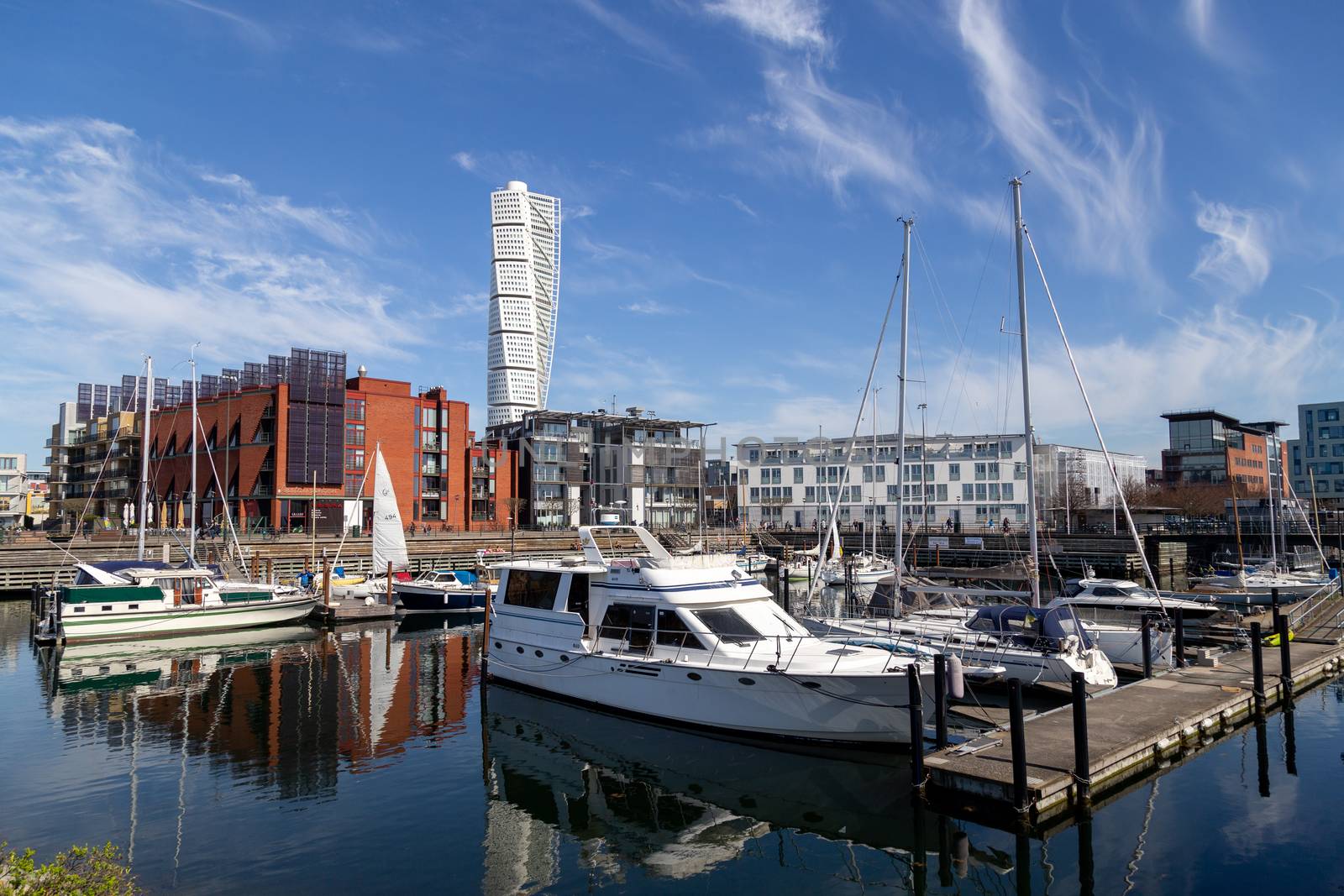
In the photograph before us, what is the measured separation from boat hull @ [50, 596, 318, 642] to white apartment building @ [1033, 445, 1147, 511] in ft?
289

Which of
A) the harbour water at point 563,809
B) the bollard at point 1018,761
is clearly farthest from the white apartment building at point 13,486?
the bollard at point 1018,761

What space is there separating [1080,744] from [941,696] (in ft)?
8.47

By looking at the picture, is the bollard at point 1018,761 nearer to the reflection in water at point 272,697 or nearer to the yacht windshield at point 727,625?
the yacht windshield at point 727,625

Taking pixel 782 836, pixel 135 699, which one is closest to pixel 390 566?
pixel 135 699

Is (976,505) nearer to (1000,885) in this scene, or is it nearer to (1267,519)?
(1267,519)

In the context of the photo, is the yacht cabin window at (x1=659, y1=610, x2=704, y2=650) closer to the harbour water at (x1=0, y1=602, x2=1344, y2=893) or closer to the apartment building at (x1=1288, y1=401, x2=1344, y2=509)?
the harbour water at (x1=0, y1=602, x2=1344, y2=893)

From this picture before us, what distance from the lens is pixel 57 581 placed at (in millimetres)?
50000

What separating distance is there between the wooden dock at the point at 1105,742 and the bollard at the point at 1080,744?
110mm

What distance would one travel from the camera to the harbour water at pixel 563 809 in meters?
13.1

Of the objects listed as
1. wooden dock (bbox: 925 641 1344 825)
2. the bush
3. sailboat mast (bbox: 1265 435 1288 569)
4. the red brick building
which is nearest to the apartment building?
sailboat mast (bbox: 1265 435 1288 569)

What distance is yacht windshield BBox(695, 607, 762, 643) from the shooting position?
20.2 metres

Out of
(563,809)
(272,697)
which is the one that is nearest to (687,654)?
(563,809)

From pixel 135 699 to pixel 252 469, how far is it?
51.9 m

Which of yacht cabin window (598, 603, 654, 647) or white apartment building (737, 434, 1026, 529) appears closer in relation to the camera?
yacht cabin window (598, 603, 654, 647)
